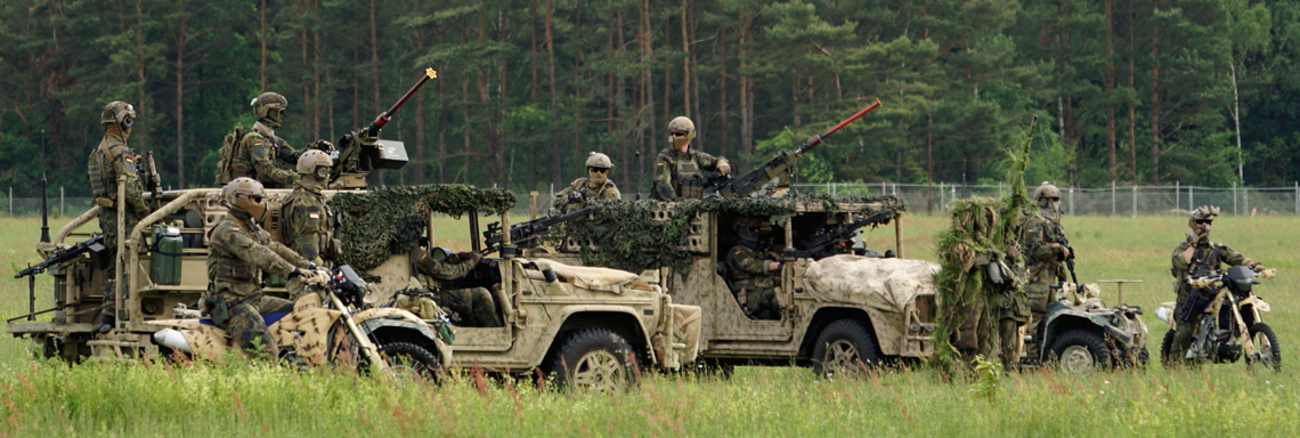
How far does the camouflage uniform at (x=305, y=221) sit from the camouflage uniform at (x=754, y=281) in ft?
12.8

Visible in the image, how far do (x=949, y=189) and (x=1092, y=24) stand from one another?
12.1 metres

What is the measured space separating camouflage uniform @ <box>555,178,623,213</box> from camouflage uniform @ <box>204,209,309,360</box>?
4817 mm

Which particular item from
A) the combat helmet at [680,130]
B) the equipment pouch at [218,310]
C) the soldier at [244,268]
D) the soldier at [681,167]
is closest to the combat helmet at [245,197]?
the soldier at [244,268]

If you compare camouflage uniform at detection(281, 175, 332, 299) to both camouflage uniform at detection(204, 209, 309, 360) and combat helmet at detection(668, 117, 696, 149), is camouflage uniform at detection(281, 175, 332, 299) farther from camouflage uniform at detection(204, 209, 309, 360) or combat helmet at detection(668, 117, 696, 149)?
combat helmet at detection(668, 117, 696, 149)

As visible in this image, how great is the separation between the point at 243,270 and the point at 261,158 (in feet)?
9.76

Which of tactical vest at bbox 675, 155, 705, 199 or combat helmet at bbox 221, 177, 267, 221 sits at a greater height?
tactical vest at bbox 675, 155, 705, 199

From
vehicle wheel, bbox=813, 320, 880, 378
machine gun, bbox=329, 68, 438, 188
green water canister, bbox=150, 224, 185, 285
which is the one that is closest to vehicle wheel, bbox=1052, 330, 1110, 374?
vehicle wheel, bbox=813, 320, 880, 378

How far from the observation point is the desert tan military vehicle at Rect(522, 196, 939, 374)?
12.1 m

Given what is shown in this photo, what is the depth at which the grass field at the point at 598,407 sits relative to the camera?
A: 27.7 feet

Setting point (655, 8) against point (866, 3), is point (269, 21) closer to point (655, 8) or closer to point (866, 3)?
point (655, 8)

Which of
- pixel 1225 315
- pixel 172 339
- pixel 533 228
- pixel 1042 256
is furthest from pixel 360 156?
pixel 1225 315

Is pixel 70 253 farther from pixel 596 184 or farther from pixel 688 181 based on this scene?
pixel 688 181

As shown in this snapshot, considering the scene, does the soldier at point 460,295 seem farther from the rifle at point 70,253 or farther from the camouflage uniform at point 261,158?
the rifle at point 70,253

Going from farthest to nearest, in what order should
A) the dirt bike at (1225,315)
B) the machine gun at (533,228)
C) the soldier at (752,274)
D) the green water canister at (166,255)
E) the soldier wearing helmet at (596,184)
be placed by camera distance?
the soldier wearing helmet at (596,184), the dirt bike at (1225,315), the machine gun at (533,228), the soldier at (752,274), the green water canister at (166,255)
